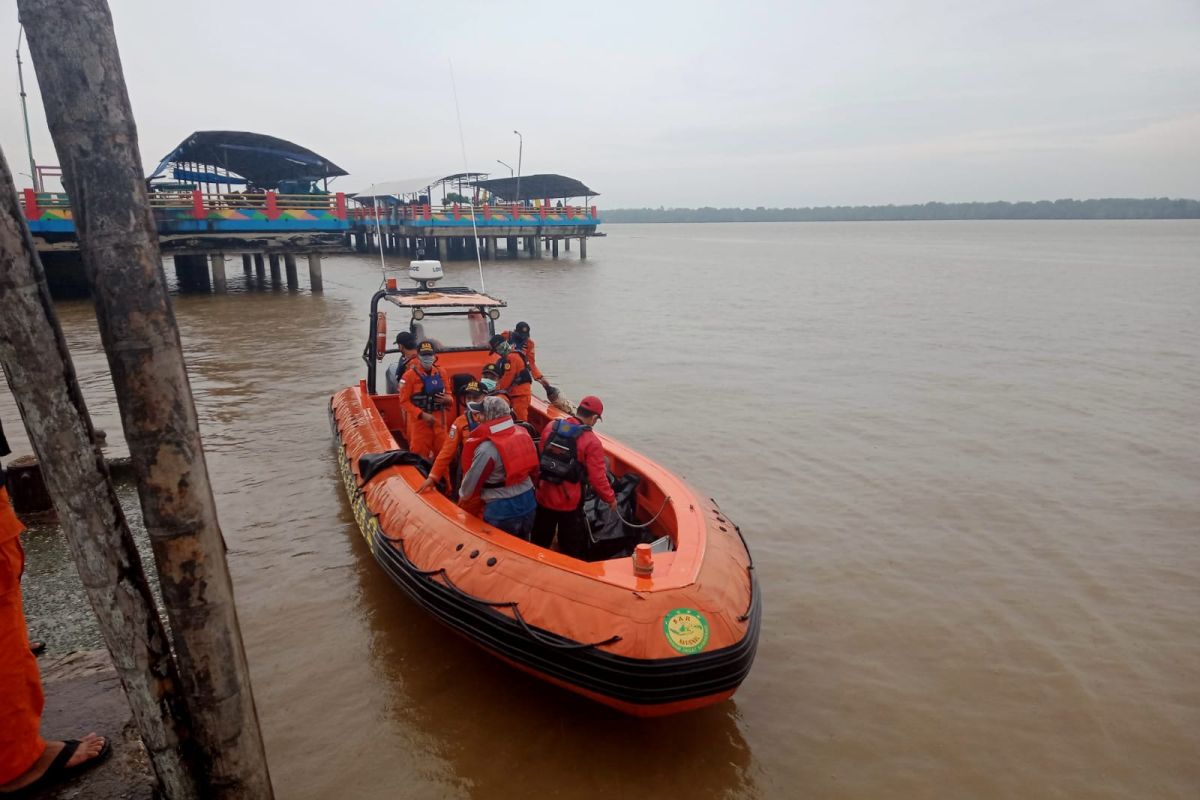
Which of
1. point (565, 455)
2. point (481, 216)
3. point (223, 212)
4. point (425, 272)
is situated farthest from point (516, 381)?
point (481, 216)

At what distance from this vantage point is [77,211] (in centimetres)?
193

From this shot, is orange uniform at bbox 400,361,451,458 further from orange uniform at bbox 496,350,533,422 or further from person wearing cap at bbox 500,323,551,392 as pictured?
person wearing cap at bbox 500,323,551,392

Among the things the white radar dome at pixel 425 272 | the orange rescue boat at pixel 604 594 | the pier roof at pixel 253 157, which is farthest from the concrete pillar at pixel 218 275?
the orange rescue boat at pixel 604 594

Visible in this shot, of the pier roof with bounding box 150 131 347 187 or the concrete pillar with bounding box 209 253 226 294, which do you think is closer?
the concrete pillar with bounding box 209 253 226 294

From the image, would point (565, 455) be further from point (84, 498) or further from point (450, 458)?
point (84, 498)

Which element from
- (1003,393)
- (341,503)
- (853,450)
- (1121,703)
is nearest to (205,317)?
(341,503)

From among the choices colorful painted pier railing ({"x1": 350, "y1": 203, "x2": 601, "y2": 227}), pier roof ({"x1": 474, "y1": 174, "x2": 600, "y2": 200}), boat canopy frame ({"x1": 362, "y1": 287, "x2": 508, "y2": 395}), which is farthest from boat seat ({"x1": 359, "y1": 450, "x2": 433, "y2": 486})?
pier roof ({"x1": 474, "y1": 174, "x2": 600, "y2": 200})

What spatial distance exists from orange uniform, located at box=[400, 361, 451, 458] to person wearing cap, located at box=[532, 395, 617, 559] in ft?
6.20

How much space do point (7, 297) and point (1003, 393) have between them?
40.8ft

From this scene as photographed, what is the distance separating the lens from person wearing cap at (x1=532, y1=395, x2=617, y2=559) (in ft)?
14.2

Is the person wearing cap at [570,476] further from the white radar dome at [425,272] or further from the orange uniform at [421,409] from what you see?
the white radar dome at [425,272]

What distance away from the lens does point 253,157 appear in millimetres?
27891

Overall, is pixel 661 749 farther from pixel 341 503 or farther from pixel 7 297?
pixel 341 503

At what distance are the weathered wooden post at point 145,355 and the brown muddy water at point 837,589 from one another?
56.2 inches
